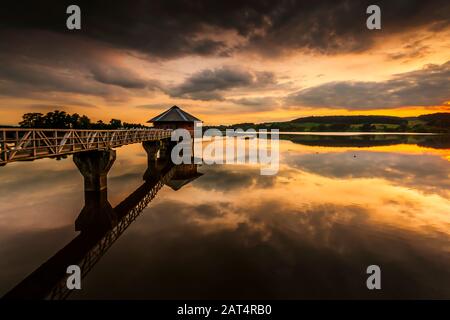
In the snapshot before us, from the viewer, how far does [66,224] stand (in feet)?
39.2

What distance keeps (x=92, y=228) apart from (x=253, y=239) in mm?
7452

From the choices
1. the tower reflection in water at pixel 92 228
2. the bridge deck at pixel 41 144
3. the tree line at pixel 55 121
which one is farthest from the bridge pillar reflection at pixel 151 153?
the tree line at pixel 55 121

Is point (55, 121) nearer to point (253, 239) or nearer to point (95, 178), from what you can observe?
point (95, 178)

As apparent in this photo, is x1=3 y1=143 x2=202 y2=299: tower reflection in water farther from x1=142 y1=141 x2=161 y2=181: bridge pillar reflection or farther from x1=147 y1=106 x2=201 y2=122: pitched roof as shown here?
x1=147 y1=106 x2=201 y2=122: pitched roof

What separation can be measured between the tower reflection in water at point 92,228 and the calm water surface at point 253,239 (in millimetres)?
402

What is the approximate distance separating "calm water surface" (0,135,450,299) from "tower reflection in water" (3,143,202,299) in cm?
40

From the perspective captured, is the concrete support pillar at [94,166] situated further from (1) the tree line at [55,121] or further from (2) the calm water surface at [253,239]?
(1) the tree line at [55,121]

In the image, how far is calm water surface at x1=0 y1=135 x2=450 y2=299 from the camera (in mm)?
7184

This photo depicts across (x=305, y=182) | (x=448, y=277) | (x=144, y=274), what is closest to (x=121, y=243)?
(x=144, y=274)

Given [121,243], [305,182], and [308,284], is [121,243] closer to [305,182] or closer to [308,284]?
[308,284]

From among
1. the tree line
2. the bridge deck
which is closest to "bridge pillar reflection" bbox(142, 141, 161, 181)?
the bridge deck

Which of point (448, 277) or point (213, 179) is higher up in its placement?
point (213, 179)

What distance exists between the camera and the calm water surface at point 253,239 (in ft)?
23.6
